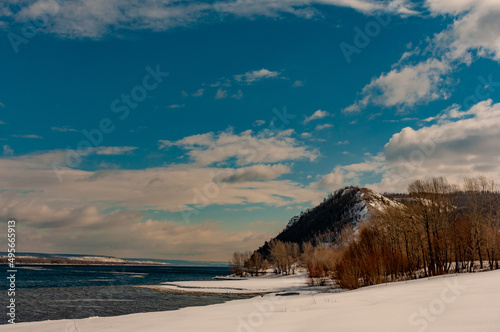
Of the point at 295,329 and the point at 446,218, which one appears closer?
the point at 295,329

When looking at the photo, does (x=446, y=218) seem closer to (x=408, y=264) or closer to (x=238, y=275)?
(x=408, y=264)

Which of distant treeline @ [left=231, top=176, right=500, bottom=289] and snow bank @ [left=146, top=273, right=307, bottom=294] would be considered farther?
snow bank @ [left=146, top=273, right=307, bottom=294]

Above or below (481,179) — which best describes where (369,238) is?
below

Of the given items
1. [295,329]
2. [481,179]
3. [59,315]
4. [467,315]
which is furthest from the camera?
[481,179]

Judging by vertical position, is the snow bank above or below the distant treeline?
below

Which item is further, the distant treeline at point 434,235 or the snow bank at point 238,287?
the snow bank at point 238,287

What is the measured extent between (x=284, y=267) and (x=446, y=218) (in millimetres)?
106119

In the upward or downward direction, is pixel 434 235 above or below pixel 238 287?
above

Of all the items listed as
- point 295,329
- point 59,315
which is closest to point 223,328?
point 295,329

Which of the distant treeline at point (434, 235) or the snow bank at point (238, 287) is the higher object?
the distant treeline at point (434, 235)

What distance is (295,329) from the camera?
11.8 metres

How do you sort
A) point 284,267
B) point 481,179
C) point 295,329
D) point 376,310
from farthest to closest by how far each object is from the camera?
point 284,267
point 481,179
point 376,310
point 295,329

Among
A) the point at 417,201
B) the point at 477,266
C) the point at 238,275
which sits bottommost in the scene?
the point at 238,275

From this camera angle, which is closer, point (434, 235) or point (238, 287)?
point (434, 235)
